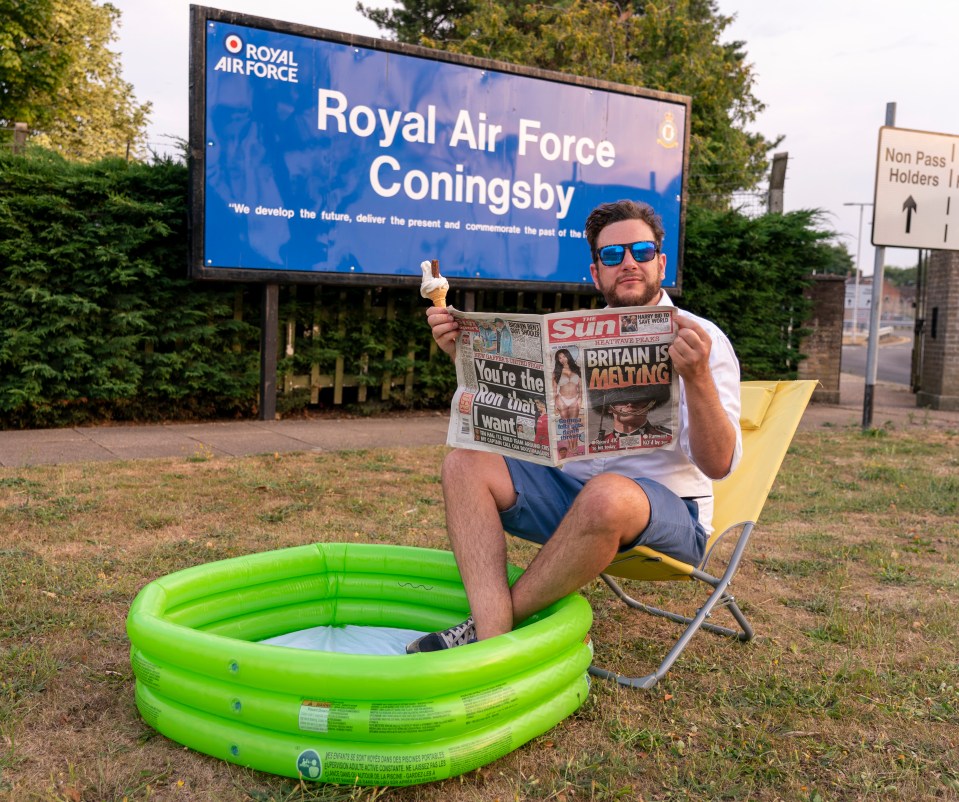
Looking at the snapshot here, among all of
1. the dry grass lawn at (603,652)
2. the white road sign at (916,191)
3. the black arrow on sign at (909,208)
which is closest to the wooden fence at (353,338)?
the dry grass lawn at (603,652)

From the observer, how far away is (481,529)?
8.42 ft

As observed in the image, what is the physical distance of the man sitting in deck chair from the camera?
239 cm

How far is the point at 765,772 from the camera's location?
222cm

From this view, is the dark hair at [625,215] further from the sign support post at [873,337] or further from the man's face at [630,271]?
the sign support post at [873,337]

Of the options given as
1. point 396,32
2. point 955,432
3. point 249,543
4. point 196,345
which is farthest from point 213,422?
point 396,32

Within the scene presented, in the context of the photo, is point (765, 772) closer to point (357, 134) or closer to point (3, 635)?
point (3, 635)

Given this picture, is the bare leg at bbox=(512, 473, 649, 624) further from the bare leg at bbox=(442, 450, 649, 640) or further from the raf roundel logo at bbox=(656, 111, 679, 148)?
the raf roundel logo at bbox=(656, 111, 679, 148)

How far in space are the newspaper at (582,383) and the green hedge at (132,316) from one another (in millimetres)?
5084

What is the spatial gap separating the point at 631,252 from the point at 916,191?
24.2ft

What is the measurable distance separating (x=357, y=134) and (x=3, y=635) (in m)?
5.44

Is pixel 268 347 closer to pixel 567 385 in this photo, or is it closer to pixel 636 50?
pixel 567 385

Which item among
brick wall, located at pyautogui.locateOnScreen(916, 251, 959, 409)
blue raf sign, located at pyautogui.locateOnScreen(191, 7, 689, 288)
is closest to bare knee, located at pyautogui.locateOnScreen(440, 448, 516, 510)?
blue raf sign, located at pyautogui.locateOnScreen(191, 7, 689, 288)

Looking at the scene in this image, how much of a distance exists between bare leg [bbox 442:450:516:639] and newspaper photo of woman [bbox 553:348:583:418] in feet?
1.04

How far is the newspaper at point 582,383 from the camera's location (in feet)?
7.93
